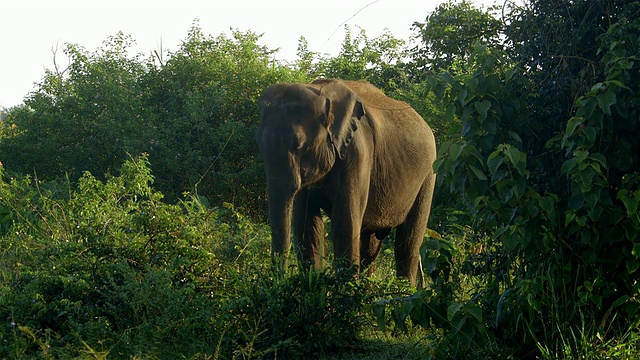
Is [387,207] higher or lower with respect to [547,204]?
lower

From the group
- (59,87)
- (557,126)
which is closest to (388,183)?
(557,126)

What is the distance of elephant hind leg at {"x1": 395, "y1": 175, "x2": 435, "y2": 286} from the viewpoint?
965 cm

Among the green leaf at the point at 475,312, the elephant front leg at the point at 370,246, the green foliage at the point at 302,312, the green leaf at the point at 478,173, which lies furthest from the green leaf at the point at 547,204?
the elephant front leg at the point at 370,246

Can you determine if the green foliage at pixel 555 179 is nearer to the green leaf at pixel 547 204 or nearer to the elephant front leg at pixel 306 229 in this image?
the green leaf at pixel 547 204

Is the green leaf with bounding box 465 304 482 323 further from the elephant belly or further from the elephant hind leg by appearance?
the elephant hind leg

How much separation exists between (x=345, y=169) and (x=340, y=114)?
18.7 inches

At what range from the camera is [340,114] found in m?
8.27

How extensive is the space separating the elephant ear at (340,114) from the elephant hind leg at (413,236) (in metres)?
1.71

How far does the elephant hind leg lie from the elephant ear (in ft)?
5.60

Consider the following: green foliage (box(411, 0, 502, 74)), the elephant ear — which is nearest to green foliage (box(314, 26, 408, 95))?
green foliage (box(411, 0, 502, 74))

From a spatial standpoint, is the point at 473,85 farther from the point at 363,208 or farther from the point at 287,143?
the point at 363,208

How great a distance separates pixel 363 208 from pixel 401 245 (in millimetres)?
1309

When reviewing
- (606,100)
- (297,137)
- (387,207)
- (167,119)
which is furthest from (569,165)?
(167,119)

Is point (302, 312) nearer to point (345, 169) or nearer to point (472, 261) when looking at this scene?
point (472, 261)
